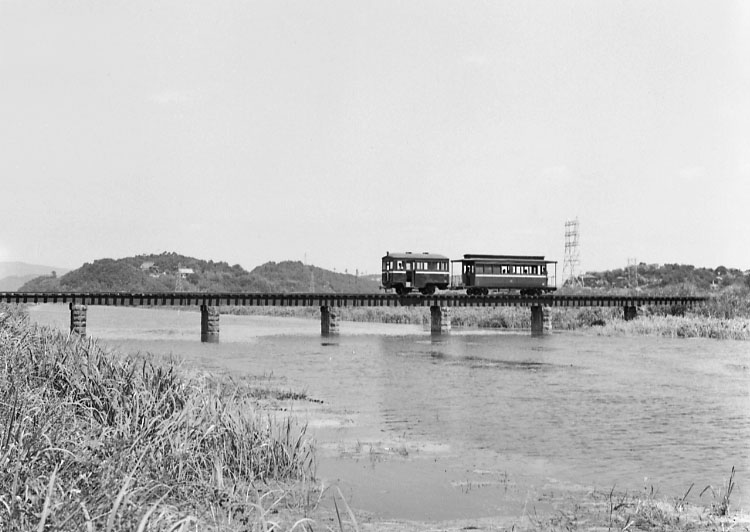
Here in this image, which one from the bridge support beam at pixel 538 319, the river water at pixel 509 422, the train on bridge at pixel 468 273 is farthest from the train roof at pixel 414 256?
the river water at pixel 509 422

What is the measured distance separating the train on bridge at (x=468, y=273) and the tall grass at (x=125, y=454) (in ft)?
151

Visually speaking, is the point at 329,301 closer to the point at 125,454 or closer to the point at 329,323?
the point at 329,323

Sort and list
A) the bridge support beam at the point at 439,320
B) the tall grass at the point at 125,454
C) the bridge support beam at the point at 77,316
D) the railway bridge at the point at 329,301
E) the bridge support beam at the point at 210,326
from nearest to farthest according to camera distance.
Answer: the tall grass at the point at 125,454, the bridge support beam at the point at 210,326, the bridge support beam at the point at 77,316, the railway bridge at the point at 329,301, the bridge support beam at the point at 439,320

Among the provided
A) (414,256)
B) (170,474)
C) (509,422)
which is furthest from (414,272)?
(170,474)

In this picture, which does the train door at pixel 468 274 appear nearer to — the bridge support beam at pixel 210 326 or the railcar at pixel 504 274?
the railcar at pixel 504 274

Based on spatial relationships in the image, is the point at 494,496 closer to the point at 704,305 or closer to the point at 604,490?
the point at 604,490

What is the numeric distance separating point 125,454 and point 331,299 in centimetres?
5231

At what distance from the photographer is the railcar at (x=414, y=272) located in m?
63.3

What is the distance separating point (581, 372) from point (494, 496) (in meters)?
21.8

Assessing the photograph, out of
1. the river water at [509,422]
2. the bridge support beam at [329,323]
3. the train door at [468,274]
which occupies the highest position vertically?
the train door at [468,274]

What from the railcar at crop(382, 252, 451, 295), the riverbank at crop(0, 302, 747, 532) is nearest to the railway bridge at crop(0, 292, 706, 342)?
the railcar at crop(382, 252, 451, 295)

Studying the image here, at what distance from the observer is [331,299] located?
6222cm

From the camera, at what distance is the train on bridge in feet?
208

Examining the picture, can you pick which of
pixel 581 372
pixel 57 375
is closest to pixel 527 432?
pixel 57 375
